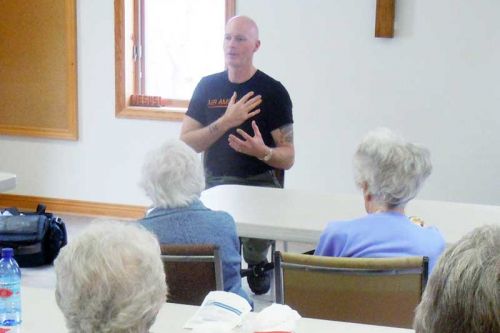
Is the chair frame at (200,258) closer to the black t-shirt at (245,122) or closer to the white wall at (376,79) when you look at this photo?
the black t-shirt at (245,122)

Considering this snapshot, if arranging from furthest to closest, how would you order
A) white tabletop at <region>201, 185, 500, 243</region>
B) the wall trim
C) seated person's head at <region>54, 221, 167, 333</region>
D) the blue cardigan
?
the wall trim < white tabletop at <region>201, 185, 500, 243</region> < the blue cardigan < seated person's head at <region>54, 221, 167, 333</region>

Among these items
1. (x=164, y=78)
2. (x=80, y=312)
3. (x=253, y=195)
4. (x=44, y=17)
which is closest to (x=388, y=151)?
(x=253, y=195)

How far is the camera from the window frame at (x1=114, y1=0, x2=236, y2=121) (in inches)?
217

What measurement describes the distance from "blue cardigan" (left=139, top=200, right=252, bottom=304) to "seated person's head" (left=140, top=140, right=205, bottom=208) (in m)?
0.05

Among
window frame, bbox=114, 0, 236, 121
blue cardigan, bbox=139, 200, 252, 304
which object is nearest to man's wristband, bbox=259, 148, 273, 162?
blue cardigan, bbox=139, 200, 252, 304

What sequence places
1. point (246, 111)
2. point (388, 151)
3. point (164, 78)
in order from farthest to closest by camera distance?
1. point (164, 78)
2. point (246, 111)
3. point (388, 151)

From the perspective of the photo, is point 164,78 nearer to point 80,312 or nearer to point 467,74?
point 467,74

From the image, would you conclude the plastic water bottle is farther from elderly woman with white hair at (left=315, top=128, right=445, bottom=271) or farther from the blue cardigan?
elderly woman with white hair at (left=315, top=128, right=445, bottom=271)

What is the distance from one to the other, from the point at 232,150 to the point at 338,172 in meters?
1.46

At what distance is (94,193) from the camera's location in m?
5.84

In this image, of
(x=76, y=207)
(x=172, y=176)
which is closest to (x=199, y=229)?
(x=172, y=176)

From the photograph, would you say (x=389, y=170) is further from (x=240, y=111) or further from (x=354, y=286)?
(x=240, y=111)

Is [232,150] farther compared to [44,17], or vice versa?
[44,17]

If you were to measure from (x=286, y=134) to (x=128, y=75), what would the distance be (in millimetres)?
2025
